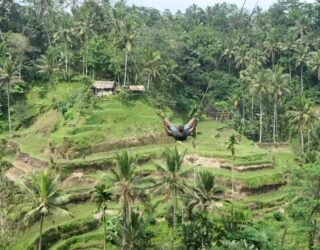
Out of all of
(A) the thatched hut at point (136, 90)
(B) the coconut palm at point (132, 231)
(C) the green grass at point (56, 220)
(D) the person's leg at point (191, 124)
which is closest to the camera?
(D) the person's leg at point (191, 124)

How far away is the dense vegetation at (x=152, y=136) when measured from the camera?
32.2 metres

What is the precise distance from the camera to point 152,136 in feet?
164

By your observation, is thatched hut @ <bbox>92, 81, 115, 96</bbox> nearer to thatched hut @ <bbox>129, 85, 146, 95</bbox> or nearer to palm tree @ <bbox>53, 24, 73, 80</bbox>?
thatched hut @ <bbox>129, 85, 146, 95</bbox>

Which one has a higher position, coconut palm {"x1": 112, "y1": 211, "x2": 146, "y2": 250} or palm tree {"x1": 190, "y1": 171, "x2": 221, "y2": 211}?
palm tree {"x1": 190, "y1": 171, "x2": 221, "y2": 211}

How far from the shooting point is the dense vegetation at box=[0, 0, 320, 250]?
32.2 meters

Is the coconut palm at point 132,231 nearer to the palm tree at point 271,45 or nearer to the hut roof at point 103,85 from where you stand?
the hut roof at point 103,85

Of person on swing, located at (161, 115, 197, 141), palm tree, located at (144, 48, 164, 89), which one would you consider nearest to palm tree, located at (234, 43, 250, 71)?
palm tree, located at (144, 48, 164, 89)

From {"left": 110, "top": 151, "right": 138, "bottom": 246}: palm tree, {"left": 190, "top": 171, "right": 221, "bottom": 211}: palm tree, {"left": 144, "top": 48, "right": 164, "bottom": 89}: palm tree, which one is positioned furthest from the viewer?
{"left": 144, "top": 48, "right": 164, "bottom": 89}: palm tree

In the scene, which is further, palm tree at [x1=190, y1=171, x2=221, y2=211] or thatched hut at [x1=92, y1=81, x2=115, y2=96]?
thatched hut at [x1=92, y1=81, x2=115, y2=96]

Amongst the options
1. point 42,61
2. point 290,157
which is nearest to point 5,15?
point 42,61

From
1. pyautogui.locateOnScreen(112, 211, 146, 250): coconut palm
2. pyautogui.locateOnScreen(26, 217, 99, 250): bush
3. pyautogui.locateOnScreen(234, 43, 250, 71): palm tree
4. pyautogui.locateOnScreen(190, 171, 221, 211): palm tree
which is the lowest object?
pyautogui.locateOnScreen(26, 217, 99, 250): bush

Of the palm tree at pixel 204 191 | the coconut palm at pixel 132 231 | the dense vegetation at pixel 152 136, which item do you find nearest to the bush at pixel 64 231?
the dense vegetation at pixel 152 136

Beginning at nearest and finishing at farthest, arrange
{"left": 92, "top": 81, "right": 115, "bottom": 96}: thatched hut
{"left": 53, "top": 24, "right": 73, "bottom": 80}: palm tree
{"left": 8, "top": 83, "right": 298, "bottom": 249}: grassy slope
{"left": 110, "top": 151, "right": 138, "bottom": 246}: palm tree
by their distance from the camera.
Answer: {"left": 110, "top": 151, "right": 138, "bottom": 246}: palm tree, {"left": 8, "top": 83, "right": 298, "bottom": 249}: grassy slope, {"left": 92, "top": 81, "right": 115, "bottom": 96}: thatched hut, {"left": 53, "top": 24, "right": 73, "bottom": 80}: palm tree

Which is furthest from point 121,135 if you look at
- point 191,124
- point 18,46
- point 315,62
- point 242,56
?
point 315,62
